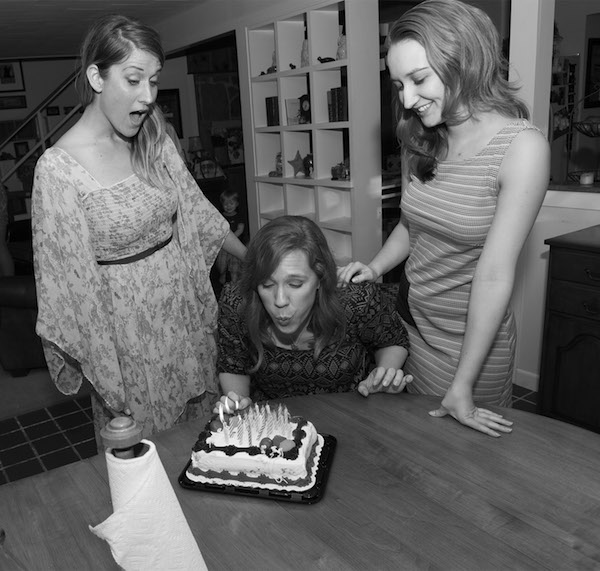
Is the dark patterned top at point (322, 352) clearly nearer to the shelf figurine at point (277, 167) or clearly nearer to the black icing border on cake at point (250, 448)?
the black icing border on cake at point (250, 448)

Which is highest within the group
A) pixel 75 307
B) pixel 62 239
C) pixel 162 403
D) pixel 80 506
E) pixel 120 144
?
pixel 120 144

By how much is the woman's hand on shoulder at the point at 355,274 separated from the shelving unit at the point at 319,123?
1.98 meters

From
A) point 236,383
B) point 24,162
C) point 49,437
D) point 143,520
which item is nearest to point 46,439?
point 49,437

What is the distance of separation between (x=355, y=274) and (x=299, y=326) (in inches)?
9.1

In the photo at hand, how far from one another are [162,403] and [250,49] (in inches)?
Result: 122

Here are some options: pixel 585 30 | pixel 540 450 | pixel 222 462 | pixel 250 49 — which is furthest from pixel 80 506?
pixel 585 30

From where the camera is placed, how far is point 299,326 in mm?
1685

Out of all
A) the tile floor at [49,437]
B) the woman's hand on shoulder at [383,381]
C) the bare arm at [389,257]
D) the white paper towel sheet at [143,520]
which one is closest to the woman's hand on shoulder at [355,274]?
A: the bare arm at [389,257]

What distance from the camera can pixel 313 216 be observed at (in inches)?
166

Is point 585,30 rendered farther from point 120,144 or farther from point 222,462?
point 222,462

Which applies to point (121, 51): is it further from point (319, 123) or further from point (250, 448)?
point (319, 123)

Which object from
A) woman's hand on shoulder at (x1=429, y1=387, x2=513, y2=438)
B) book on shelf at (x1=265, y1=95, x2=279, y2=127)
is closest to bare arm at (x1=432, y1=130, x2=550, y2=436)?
woman's hand on shoulder at (x1=429, y1=387, x2=513, y2=438)

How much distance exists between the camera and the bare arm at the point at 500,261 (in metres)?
1.36

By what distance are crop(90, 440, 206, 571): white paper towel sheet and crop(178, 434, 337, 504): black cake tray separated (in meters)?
0.32
